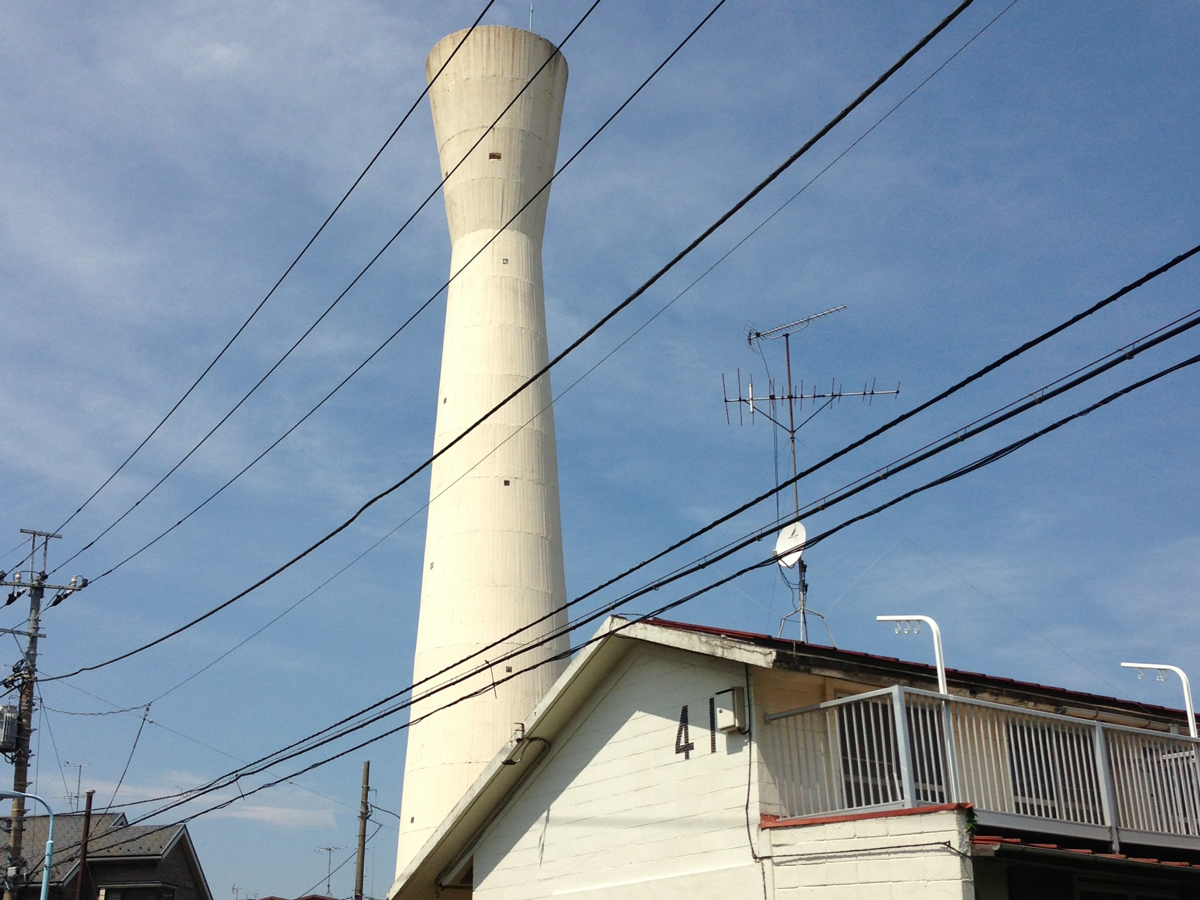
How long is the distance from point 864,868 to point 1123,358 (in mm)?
6192

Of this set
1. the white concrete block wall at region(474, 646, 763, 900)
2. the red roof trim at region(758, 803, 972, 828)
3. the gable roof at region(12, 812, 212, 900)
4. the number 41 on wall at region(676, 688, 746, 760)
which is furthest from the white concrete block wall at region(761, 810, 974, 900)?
the gable roof at region(12, 812, 212, 900)

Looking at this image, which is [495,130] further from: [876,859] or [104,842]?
[104,842]

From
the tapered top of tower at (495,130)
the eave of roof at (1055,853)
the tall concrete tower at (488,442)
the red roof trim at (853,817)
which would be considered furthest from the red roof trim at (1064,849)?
the tapered top of tower at (495,130)

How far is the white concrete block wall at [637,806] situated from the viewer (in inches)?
622

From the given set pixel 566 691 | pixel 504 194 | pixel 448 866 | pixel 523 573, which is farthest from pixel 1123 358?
pixel 504 194

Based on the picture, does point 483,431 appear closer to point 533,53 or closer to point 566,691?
point 533,53

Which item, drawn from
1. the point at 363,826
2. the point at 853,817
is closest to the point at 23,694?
the point at 363,826

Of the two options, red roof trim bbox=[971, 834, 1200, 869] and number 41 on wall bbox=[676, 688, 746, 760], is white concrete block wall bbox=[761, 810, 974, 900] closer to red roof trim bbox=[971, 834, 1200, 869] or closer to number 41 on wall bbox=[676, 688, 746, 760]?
red roof trim bbox=[971, 834, 1200, 869]

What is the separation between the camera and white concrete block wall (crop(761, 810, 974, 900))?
12.6 meters

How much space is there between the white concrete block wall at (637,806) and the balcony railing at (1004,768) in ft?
2.67

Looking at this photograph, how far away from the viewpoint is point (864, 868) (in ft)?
44.0

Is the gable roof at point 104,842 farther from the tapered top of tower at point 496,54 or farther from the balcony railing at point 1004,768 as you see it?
the balcony railing at point 1004,768

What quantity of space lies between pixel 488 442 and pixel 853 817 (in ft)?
58.8

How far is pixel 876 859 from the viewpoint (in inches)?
523
